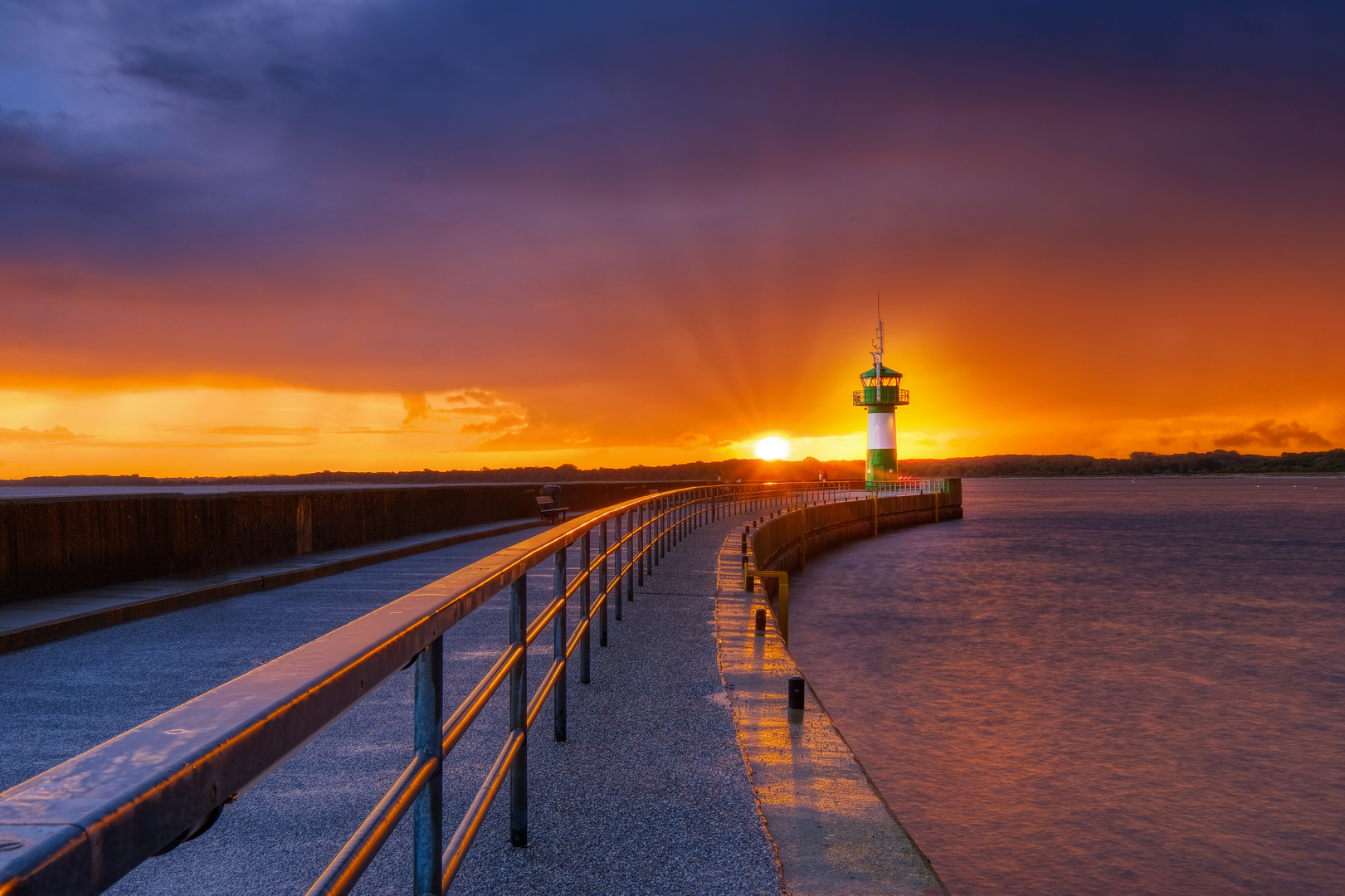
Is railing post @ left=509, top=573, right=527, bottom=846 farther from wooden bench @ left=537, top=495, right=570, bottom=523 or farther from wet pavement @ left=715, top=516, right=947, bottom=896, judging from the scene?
wooden bench @ left=537, top=495, right=570, bottom=523

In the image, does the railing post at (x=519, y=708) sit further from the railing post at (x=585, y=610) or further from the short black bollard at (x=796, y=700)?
the railing post at (x=585, y=610)

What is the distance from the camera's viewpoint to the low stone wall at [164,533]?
10508 mm

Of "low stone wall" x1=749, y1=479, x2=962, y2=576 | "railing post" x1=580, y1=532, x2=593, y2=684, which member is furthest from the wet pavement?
"low stone wall" x1=749, y1=479, x2=962, y2=576

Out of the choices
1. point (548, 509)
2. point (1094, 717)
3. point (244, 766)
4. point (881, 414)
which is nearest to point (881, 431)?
point (881, 414)

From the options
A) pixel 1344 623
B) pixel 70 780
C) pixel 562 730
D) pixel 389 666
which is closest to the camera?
pixel 70 780

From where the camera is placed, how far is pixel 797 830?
423 centimetres

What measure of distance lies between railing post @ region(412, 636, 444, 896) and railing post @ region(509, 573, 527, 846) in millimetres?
1154

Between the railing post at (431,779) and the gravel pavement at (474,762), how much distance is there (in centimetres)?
140

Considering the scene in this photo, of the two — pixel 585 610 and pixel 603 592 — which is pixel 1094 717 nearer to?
pixel 603 592

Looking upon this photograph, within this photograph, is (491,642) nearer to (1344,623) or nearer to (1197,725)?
(1197,725)

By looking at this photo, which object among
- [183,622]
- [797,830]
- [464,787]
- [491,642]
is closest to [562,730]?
[464,787]

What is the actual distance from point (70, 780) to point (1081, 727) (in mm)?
18968

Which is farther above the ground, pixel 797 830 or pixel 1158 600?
pixel 797 830

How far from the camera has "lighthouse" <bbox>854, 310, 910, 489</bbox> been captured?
6962cm
